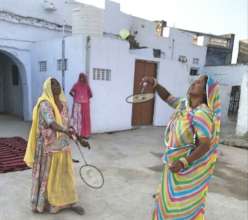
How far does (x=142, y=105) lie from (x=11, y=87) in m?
5.41

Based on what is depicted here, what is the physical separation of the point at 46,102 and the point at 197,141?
1451 mm

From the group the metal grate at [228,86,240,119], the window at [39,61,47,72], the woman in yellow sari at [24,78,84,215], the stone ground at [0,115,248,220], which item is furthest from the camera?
the metal grate at [228,86,240,119]

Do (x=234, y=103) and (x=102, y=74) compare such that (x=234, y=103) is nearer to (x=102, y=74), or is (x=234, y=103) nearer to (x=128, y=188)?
(x=102, y=74)

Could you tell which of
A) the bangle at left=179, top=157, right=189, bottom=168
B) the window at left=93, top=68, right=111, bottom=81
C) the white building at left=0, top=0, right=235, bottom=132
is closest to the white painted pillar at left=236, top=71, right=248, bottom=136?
the white building at left=0, top=0, right=235, bottom=132

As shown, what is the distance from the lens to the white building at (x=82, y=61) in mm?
6035

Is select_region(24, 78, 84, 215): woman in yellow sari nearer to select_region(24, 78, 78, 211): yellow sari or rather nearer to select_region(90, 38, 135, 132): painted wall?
select_region(24, 78, 78, 211): yellow sari

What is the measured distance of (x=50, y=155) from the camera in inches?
93.5

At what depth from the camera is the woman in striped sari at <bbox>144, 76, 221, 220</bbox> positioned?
1.52 metres

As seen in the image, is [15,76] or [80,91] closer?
[80,91]

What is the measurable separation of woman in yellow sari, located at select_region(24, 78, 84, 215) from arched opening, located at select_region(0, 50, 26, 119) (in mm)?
6372

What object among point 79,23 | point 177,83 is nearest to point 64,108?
point 79,23

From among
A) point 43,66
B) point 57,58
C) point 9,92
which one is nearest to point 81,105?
point 57,58

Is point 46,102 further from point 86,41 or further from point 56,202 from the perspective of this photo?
point 86,41

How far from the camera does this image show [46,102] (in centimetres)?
226
